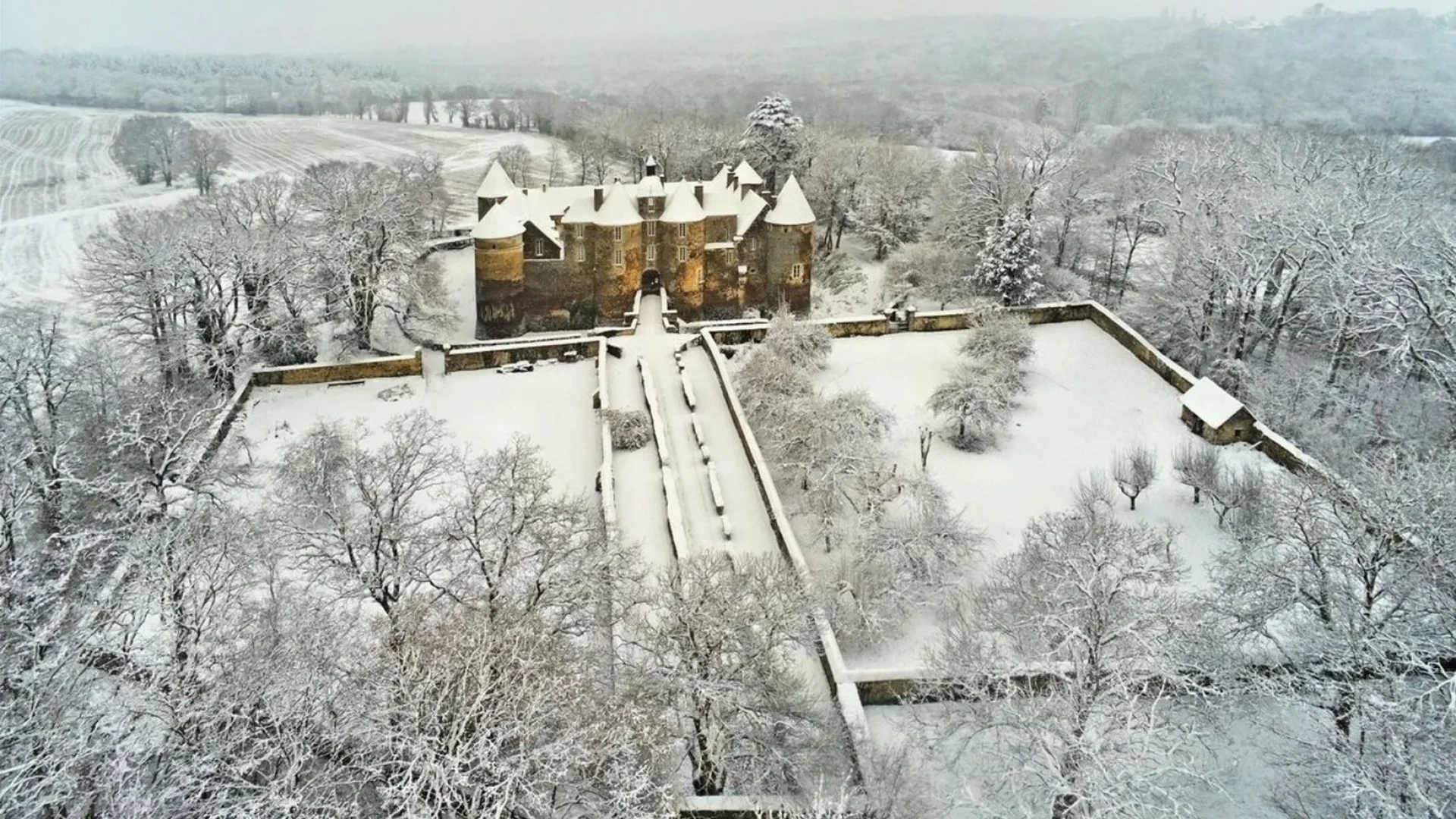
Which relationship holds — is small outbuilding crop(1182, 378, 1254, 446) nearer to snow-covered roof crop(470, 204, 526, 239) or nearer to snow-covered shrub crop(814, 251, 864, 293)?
snow-covered shrub crop(814, 251, 864, 293)

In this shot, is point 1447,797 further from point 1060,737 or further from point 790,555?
point 790,555

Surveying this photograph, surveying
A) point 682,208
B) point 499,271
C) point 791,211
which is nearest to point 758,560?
point 499,271

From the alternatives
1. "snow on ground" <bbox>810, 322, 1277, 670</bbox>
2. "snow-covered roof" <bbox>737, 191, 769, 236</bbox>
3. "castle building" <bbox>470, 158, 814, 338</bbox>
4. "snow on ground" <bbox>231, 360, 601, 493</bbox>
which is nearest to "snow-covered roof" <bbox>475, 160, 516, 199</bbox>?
"castle building" <bbox>470, 158, 814, 338</bbox>

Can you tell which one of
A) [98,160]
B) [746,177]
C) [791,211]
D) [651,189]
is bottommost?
[98,160]

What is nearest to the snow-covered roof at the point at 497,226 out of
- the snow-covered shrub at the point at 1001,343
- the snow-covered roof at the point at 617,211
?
the snow-covered roof at the point at 617,211

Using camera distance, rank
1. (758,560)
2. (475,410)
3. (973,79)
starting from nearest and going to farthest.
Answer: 1. (758,560)
2. (475,410)
3. (973,79)

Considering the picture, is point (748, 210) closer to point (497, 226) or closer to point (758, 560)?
point (497, 226)
